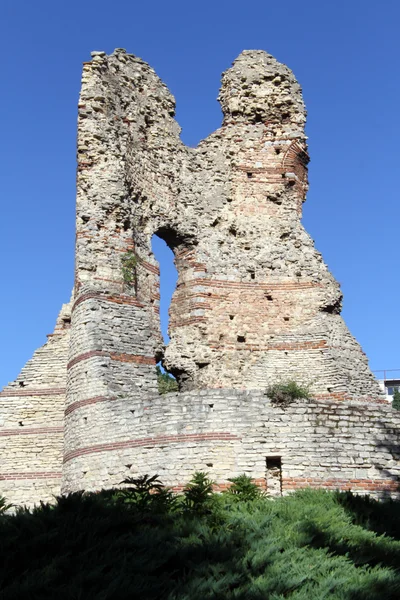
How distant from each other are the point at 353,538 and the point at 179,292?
10.9 meters

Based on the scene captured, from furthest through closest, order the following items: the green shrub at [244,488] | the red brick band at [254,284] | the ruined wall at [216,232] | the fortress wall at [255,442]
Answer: the red brick band at [254,284], the ruined wall at [216,232], the fortress wall at [255,442], the green shrub at [244,488]

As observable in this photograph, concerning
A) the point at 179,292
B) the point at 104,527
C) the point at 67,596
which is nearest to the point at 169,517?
the point at 104,527

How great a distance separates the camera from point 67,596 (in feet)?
23.4

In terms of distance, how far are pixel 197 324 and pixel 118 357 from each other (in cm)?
396

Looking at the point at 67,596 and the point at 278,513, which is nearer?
the point at 67,596

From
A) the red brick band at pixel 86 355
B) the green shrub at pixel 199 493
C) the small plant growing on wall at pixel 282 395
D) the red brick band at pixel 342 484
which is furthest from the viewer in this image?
the red brick band at pixel 86 355

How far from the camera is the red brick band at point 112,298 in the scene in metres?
16.5

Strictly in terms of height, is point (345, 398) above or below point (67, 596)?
above

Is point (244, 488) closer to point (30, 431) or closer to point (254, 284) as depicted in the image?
point (30, 431)

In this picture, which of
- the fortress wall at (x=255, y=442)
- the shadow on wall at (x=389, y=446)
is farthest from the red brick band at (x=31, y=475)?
the shadow on wall at (x=389, y=446)

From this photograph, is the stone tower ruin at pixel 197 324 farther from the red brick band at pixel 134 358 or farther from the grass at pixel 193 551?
the grass at pixel 193 551

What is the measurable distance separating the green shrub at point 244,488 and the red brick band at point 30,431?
20.2ft

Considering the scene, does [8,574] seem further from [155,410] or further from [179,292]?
[179,292]

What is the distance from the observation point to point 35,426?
17844mm
